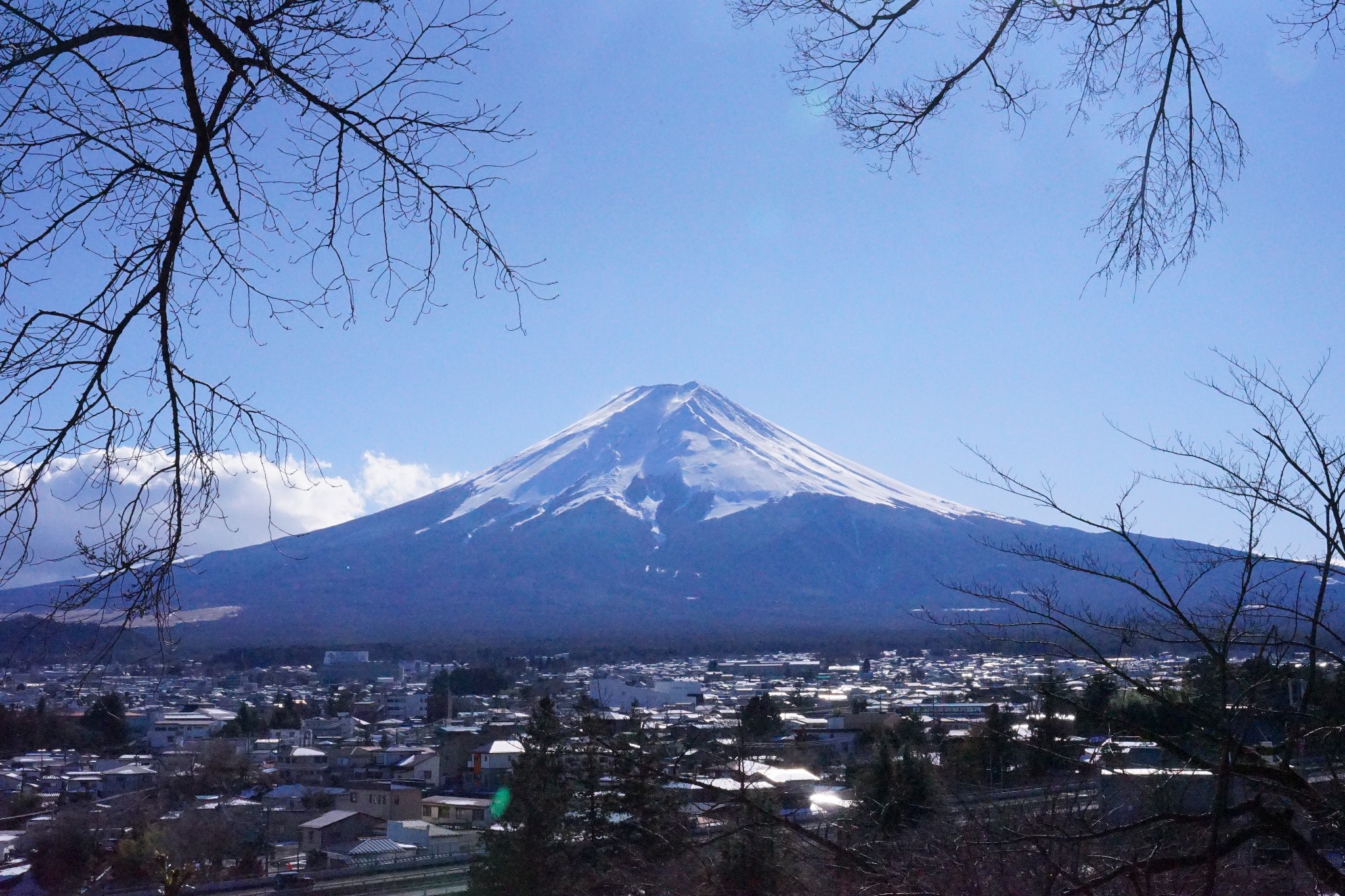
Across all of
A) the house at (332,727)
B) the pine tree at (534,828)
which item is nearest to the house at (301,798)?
the house at (332,727)

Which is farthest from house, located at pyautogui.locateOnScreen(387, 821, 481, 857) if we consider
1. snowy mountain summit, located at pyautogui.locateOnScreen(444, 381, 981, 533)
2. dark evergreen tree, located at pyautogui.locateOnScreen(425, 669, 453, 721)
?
snowy mountain summit, located at pyautogui.locateOnScreen(444, 381, 981, 533)

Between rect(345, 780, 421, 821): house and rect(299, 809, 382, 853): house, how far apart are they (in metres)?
0.40

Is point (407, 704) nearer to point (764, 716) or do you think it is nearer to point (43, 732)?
point (43, 732)

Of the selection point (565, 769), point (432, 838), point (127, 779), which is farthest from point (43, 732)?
point (565, 769)

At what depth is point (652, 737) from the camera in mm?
4641

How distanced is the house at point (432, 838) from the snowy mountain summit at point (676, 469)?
197 feet

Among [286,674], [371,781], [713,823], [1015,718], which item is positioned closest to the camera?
[713,823]

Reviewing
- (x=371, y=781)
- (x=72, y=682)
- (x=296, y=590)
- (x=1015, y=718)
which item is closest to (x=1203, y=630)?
(x=1015, y=718)

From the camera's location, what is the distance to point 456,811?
44.5 feet

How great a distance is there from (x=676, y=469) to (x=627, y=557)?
16.9 meters

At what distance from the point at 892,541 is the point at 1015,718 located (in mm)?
64833

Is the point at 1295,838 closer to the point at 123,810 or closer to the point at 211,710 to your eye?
the point at 123,810

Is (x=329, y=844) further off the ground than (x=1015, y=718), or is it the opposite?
(x=1015, y=718)

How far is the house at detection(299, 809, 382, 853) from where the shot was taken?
13.2 m
